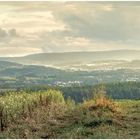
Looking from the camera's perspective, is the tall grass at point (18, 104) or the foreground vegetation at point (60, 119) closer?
the foreground vegetation at point (60, 119)

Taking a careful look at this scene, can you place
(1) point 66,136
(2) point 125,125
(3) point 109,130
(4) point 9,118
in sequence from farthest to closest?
(4) point 9,118 → (2) point 125,125 → (3) point 109,130 → (1) point 66,136

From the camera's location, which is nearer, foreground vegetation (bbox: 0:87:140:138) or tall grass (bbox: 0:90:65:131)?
foreground vegetation (bbox: 0:87:140:138)

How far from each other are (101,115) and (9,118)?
13.1 ft

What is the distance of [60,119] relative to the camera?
22.3 meters

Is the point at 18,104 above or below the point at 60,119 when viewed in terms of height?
above

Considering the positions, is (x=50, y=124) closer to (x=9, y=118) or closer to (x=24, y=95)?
(x=9, y=118)

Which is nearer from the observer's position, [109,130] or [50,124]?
[109,130]

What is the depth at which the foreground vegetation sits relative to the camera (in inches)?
703

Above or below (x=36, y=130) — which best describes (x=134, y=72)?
below

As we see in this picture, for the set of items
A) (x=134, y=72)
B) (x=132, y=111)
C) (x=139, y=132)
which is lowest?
(x=134, y=72)

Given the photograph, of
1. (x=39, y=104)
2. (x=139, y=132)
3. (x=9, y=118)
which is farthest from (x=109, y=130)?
(x=39, y=104)

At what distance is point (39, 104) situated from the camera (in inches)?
992

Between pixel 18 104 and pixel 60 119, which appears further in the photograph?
pixel 18 104

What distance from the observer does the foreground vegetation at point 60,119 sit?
17844 mm
